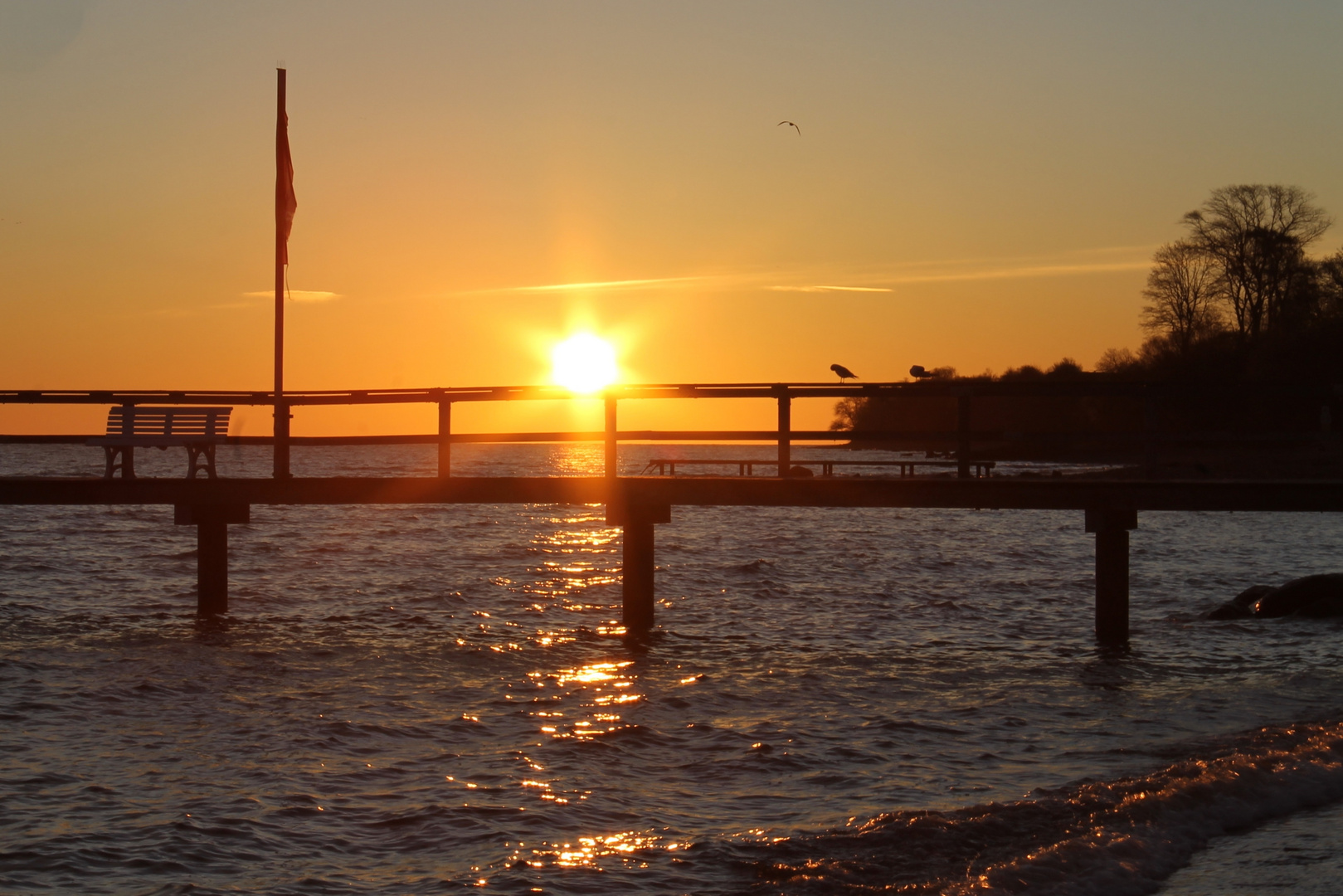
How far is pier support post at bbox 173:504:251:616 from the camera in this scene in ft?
51.5

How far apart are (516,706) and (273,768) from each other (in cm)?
269

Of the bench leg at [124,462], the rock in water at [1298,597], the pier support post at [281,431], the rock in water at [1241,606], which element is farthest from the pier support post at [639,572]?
the rock in water at [1298,597]

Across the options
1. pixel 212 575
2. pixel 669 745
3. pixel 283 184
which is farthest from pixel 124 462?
pixel 669 745

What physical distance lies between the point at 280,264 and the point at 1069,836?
1228 cm

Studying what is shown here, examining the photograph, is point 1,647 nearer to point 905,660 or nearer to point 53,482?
point 53,482

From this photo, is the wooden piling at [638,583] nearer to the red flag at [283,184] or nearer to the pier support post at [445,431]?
the pier support post at [445,431]

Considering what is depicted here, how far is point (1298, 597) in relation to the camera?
17.0m

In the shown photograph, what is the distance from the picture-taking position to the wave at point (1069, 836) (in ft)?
21.1

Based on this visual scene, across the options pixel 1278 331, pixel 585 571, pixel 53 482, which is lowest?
pixel 585 571

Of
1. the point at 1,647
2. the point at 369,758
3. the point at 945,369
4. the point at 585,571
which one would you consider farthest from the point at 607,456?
the point at 945,369

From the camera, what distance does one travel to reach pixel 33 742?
9.58 m

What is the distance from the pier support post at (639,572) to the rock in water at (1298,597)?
8726 millimetres

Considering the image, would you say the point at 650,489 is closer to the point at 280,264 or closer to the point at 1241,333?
the point at 280,264

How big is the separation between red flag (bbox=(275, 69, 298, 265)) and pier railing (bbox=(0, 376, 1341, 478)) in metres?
2.27
